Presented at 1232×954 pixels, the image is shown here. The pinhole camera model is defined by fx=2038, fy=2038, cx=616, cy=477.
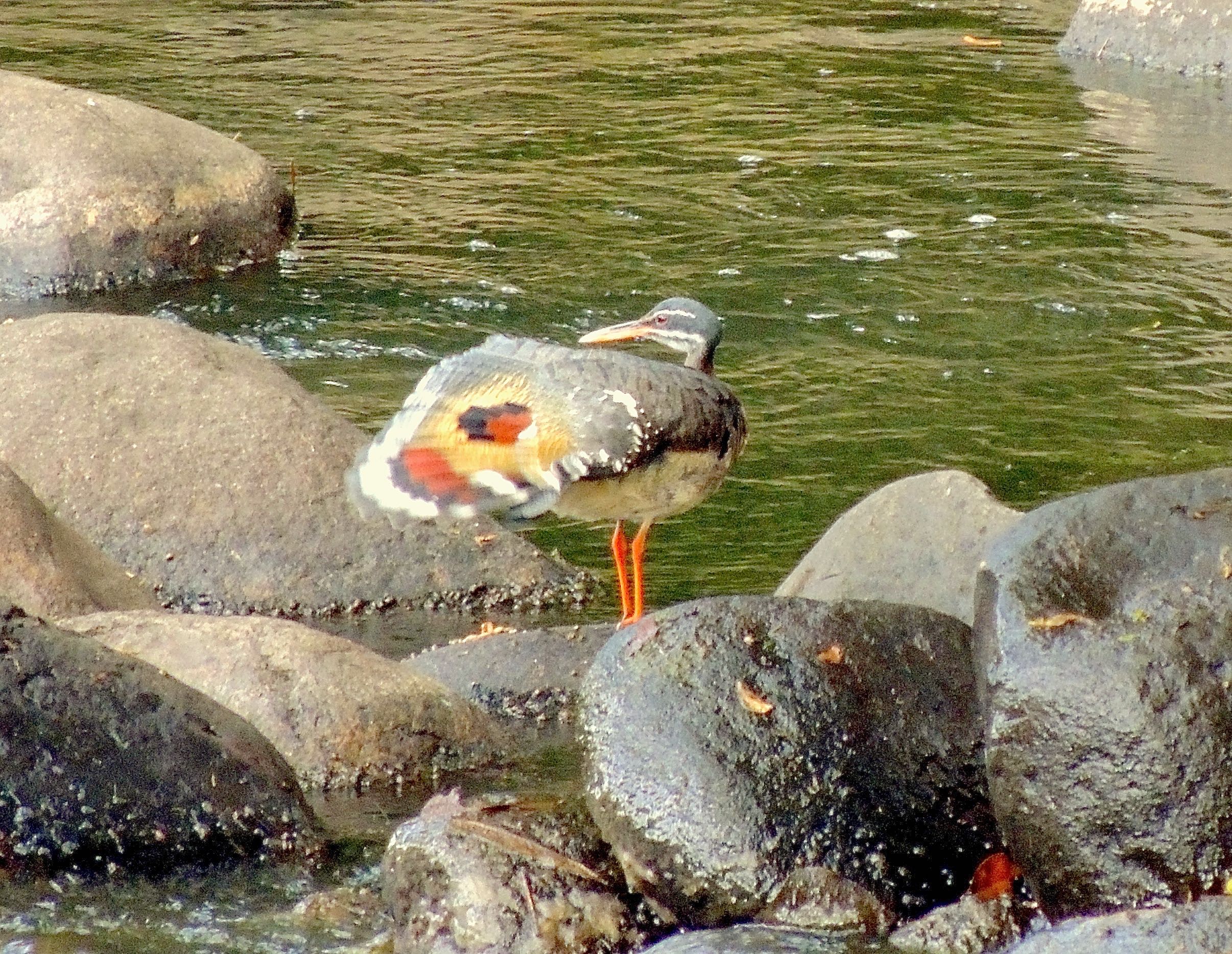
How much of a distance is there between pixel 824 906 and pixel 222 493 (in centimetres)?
364

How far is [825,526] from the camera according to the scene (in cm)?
802

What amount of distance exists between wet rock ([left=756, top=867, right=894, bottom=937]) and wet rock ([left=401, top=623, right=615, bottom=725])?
1781mm

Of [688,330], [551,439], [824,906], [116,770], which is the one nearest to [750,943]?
[824,906]

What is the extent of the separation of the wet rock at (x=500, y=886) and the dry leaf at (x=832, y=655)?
0.70 meters

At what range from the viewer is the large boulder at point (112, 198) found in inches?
437

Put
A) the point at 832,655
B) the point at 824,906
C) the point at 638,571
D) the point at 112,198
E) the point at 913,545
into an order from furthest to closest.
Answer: the point at 112,198 → the point at 638,571 → the point at 913,545 → the point at 832,655 → the point at 824,906

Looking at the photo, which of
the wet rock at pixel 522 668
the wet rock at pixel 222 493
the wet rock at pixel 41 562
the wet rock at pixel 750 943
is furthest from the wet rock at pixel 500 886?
the wet rock at pixel 222 493

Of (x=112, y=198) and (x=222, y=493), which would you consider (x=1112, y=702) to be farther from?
(x=112, y=198)

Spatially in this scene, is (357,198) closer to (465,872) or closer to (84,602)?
(84,602)

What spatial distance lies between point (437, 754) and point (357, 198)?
7.45 metres

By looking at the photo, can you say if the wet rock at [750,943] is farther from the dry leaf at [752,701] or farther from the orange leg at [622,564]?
the orange leg at [622,564]

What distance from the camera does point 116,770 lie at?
5.18 m

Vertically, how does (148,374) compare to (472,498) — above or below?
below

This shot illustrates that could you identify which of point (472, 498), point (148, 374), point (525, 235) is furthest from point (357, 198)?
point (472, 498)
